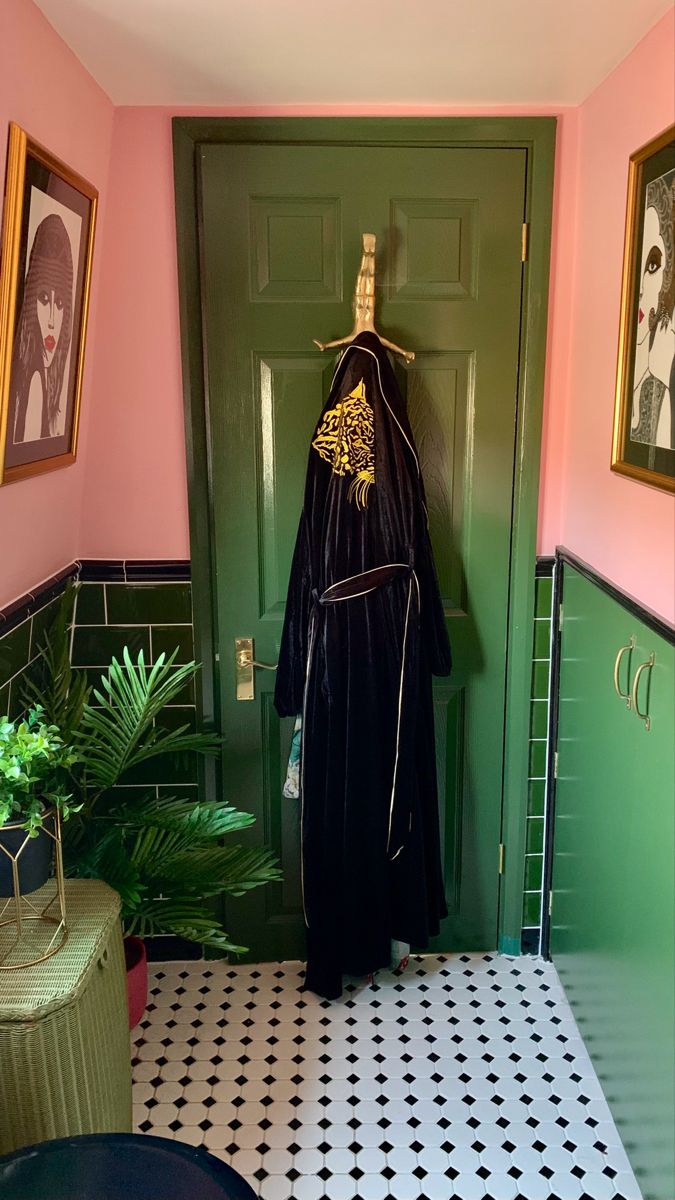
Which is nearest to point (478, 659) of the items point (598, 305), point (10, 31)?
point (598, 305)

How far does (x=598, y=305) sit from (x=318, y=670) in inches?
41.8

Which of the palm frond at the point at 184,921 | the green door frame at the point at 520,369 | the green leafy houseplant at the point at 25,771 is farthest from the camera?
the green door frame at the point at 520,369

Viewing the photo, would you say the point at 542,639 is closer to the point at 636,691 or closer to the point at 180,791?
the point at 636,691

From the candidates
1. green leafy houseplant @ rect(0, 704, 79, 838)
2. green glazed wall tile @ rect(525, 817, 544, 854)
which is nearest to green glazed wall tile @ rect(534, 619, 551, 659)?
green glazed wall tile @ rect(525, 817, 544, 854)

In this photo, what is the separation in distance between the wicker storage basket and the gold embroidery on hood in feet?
3.54

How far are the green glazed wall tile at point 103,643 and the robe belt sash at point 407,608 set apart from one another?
483mm

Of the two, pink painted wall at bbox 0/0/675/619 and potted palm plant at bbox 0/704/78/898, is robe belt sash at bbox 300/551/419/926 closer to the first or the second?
pink painted wall at bbox 0/0/675/619

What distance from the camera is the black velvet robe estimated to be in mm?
2170

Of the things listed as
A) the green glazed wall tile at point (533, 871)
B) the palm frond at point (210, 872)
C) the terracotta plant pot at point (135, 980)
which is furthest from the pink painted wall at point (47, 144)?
the green glazed wall tile at point (533, 871)

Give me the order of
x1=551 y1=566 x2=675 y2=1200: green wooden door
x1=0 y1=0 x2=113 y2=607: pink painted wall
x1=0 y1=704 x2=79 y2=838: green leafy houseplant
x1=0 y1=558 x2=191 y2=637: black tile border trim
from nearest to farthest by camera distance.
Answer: x1=0 y1=704 x2=79 y2=838: green leafy houseplant < x1=0 y1=0 x2=113 y2=607: pink painted wall < x1=551 y1=566 x2=675 y2=1200: green wooden door < x1=0 y1=558 x2=191 y2=637: black tile border trim

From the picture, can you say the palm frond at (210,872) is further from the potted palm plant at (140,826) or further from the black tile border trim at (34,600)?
the black tile border trim at (34,600)

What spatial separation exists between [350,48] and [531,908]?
2172 millimetres

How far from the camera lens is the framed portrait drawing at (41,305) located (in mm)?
1600

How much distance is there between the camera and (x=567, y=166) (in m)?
2.25
